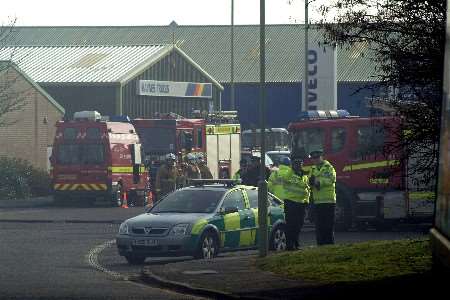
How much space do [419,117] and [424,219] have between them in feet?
37.6

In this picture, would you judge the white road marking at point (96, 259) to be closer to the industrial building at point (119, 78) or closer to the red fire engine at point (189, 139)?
the red fire engine at point (189, 139)

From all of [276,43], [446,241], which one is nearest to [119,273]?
[446,241]

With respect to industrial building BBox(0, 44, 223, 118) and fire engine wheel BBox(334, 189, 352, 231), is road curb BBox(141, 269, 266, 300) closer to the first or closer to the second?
fire engine wheel BBox(334, 189, 352, 231)

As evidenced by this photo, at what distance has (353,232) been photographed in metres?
33.0

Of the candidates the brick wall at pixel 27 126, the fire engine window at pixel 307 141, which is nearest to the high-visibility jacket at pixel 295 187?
the fire engine window at pixel 307 141

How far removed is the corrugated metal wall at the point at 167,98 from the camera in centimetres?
6881

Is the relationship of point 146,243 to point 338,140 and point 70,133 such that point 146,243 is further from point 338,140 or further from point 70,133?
point 70,133

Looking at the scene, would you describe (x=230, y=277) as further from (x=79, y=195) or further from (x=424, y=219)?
(x=79, y=195)

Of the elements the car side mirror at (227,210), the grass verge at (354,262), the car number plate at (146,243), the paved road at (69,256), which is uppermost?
the car side mirror at (227,210)

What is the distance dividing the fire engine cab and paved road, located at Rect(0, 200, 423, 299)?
526 millimetres

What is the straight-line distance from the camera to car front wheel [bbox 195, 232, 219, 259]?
24489 millimetres

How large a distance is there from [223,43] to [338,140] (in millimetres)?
60751

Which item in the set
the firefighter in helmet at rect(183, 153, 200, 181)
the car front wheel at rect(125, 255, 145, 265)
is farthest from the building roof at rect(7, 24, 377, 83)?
the car front wheel at rect(125, 255, 145, 265)

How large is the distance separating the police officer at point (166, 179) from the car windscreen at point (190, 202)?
11.7 metres
